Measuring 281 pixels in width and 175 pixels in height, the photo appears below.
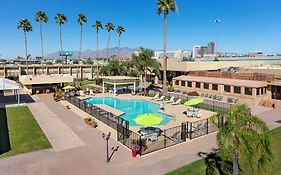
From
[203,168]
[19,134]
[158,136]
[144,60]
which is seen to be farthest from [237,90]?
[19,134]

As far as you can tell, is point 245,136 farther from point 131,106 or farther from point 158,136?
point 131,106

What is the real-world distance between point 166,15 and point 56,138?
1124 inches

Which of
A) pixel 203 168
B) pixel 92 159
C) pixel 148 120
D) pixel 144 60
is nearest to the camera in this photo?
pixel 203 168

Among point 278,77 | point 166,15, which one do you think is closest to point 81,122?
point 166,15

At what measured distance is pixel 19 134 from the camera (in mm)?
19609

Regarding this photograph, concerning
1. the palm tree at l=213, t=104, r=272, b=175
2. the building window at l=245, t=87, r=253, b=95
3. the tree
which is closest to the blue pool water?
the tree

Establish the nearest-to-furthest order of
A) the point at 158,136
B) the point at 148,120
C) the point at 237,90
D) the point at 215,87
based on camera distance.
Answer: the point at 148,120, the point at 158,136, the point at 237,90, the point at 215,87

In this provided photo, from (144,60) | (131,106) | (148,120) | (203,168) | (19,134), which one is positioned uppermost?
(144,60)

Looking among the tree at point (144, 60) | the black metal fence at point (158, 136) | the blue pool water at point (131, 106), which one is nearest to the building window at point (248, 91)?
the blue pool water at point (131, 106)

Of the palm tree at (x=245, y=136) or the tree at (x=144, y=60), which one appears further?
the tree at (x=144, y=60)

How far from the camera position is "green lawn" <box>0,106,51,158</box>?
16.7 metres

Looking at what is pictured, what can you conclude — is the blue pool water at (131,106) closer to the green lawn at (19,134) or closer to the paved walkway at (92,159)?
the paved walkway at (92,159)

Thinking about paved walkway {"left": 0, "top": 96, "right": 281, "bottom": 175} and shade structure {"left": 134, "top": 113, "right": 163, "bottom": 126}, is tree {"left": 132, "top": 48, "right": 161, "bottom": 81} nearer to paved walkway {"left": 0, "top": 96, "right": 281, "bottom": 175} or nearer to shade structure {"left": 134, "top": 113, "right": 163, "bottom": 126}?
paved walkway {"left": 0, "top": 96, "right": 281, "bottom": 175}

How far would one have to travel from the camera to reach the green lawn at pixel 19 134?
16.7 meters
